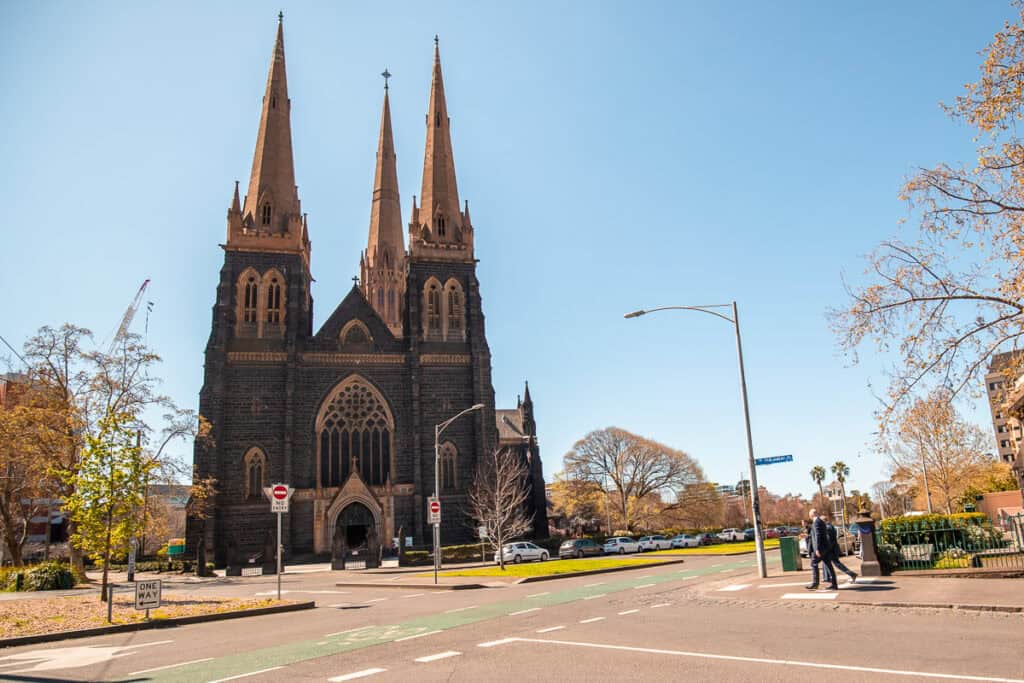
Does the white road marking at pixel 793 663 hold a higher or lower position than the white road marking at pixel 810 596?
higher

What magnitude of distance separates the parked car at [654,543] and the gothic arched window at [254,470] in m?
25.7

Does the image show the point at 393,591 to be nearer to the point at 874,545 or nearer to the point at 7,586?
the point at 874,545

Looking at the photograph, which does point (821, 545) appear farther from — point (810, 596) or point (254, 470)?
point (254, 470)

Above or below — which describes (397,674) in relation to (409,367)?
below

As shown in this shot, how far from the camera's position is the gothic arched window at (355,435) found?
51.2 metres

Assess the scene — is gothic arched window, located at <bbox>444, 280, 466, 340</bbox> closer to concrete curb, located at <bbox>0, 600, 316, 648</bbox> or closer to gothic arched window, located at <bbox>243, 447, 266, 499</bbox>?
gothic arched window, located at <bbox>243, 447, 266, 499</bbox>

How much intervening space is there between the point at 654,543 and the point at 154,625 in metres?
41.7

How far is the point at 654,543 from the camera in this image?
51812 mm

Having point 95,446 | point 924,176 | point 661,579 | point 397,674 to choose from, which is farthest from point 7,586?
point 924,176

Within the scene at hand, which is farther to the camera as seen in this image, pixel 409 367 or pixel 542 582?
pixel 409 367

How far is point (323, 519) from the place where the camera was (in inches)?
1905

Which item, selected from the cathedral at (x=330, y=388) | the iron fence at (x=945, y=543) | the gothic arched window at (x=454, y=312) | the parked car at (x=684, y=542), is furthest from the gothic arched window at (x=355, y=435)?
the iron fence at (x=945, y=543)

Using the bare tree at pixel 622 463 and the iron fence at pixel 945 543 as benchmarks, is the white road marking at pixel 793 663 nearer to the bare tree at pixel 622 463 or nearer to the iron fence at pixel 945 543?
the iron fence at pixel 945 543

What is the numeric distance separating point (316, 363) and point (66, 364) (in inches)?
630
